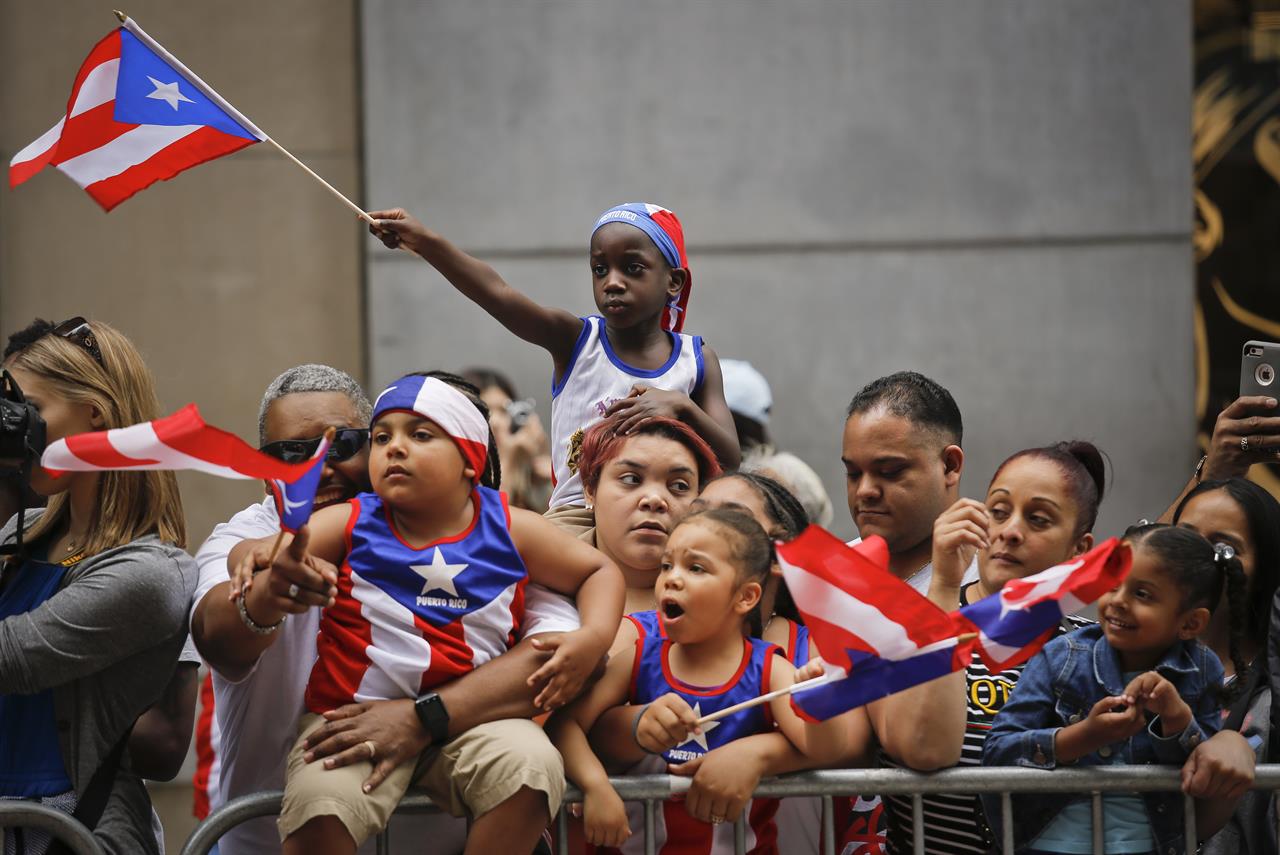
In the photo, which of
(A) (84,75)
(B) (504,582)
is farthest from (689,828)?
(A) (84,75)

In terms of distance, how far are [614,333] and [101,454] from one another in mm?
1995

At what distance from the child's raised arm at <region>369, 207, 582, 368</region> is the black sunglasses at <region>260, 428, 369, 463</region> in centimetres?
66

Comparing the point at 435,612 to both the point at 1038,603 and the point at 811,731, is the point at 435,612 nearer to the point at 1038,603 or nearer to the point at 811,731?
the point at 811,731

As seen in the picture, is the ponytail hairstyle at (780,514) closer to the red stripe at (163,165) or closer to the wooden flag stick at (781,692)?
the wooden flag stick at (781,692)

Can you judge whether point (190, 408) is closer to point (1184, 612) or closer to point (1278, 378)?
point (1184, 612)

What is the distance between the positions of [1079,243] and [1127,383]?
77 cm

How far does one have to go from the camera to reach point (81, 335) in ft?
12.5

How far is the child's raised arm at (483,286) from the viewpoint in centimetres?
432

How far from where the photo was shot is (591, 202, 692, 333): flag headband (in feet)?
15.8

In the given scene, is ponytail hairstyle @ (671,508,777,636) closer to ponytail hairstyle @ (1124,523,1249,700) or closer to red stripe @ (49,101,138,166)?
ponytail hairstyle @ (1124,523,1249,700)

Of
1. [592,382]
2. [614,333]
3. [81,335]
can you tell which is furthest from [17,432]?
[614,333]

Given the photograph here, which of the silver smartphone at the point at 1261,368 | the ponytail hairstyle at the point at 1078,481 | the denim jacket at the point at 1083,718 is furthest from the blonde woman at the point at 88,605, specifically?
the silver smartphone at the point at 1261,368

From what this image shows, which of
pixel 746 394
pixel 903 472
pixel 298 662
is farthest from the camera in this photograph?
pixel 746 394

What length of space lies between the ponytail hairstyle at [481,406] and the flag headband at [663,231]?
994 mm
